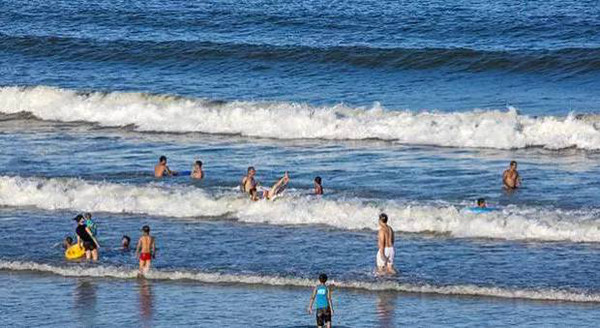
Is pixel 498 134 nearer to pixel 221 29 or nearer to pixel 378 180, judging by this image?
pixel 378 180

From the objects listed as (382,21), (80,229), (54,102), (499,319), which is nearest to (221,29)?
(382,21)

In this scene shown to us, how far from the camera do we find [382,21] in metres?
52.2

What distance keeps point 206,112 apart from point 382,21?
44.1 feet

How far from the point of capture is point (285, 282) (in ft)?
82.4

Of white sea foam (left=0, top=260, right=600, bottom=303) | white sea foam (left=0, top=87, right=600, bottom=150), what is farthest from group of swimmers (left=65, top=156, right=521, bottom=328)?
white sea foam (left=0, top=87, right=600, bottom=150)

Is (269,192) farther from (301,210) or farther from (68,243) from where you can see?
(68,243)

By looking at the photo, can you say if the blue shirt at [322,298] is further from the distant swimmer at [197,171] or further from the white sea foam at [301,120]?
the white sea foam at [301,120]

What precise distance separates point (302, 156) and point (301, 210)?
586 centimetres

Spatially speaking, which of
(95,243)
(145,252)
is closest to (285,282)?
(145,252)

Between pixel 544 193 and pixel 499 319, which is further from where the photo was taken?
pixel 544 193

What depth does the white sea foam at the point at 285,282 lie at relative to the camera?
2372cm

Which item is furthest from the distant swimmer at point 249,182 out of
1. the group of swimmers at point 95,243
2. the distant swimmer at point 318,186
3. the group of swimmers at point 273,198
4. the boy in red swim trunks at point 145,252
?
the boy in red swim trunks at point 145,252

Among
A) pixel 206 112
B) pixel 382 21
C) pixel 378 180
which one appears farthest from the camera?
pixel 382 21

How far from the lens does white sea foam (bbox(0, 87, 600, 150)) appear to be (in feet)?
119
